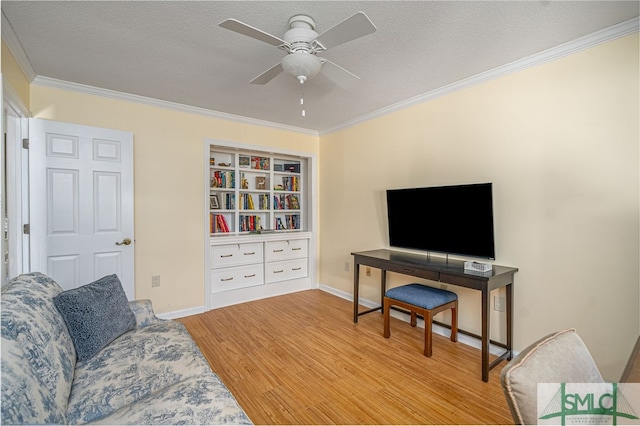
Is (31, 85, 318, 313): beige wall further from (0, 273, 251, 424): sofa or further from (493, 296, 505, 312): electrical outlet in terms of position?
(493, 296, 505, 312): electrical outlet

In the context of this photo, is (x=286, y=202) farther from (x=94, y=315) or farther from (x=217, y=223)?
(x=94, y=315)

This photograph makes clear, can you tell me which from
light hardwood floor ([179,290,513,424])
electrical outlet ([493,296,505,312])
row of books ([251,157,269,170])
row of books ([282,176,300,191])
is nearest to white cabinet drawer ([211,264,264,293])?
light hardwood floor ([179,290,513,424])

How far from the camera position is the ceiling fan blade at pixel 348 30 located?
4.59ft

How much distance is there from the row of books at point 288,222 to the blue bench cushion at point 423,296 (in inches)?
90.5

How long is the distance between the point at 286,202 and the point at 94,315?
318 cm

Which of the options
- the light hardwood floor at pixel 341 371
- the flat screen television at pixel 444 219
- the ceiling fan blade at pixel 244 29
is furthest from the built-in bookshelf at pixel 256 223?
the ceiling fan blade at pixel 244 29

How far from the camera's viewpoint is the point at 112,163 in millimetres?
2900

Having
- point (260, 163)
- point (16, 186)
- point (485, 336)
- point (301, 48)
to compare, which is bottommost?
point (485, 336)

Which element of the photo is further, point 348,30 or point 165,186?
point 165,186

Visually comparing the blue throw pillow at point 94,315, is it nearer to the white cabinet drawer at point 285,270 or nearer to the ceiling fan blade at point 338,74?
the ceiling fan blade at point 338,74

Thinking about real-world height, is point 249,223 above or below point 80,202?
below

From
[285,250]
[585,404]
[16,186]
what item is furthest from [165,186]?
[585,404]

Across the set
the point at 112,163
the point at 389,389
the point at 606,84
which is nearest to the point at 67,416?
the point at 389,389

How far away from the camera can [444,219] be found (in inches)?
107
